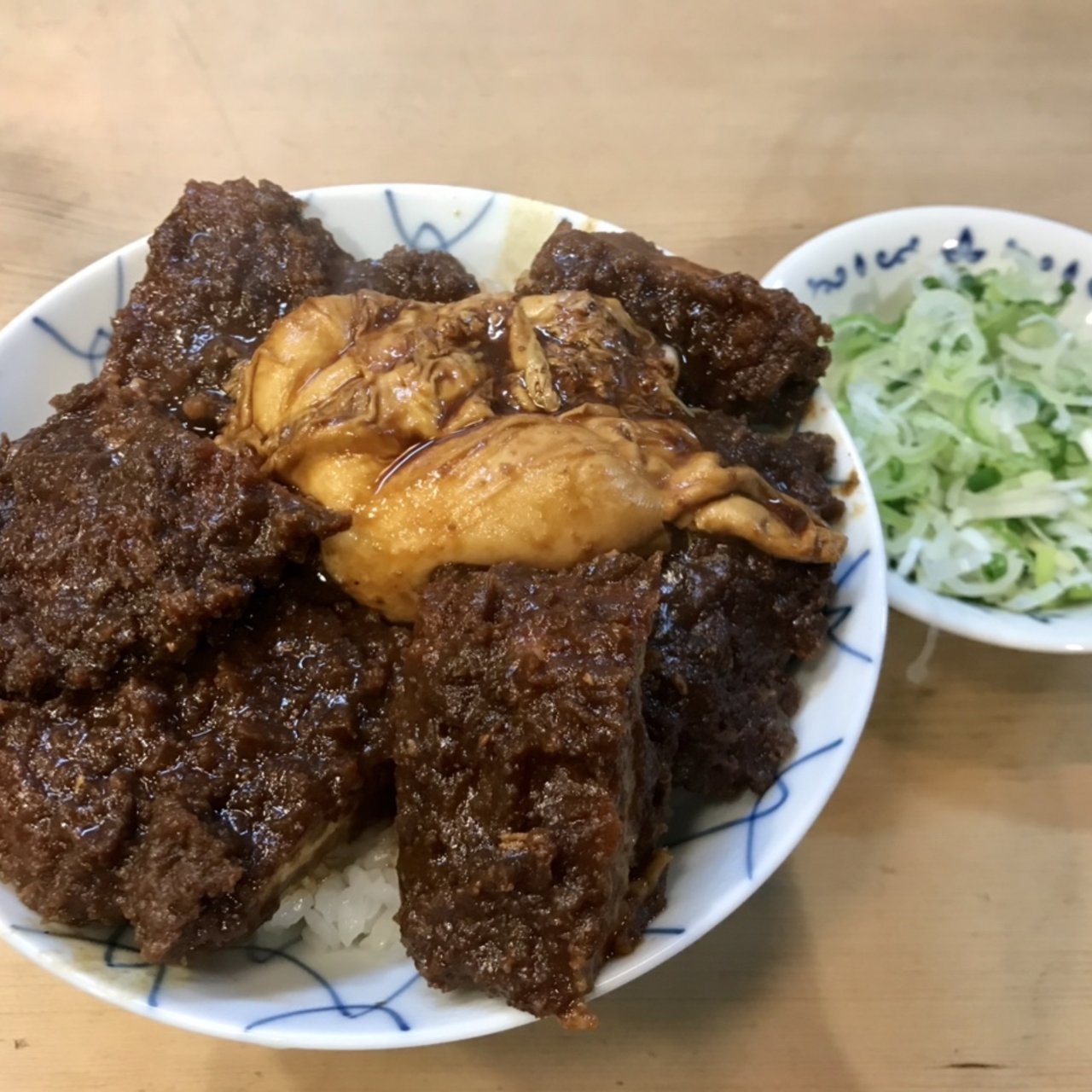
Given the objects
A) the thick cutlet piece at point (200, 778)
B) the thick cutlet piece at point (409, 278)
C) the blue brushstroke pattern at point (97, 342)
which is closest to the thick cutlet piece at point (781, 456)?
the thick cutlet piece at point (409, 278)

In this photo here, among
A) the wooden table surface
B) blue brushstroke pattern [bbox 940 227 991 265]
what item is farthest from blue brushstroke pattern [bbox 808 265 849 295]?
the wooden table surface

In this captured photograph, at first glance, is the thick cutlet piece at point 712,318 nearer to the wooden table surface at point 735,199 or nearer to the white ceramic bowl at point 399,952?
the white ceramic bowl at point 399,952

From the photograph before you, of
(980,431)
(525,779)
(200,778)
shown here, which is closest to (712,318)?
(980,431)

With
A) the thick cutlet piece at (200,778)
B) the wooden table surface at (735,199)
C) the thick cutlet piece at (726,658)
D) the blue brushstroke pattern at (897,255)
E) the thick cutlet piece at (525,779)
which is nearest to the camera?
the thick cutlet piece at (525,779)

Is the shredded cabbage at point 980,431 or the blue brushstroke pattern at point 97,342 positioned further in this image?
the shredded cabbage at point 980,431

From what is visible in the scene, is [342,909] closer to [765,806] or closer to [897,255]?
[765,806]

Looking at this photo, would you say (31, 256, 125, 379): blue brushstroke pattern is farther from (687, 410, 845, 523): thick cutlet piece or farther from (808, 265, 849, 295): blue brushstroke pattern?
(808, 265, 849, 295): blue brushstroke pattern
